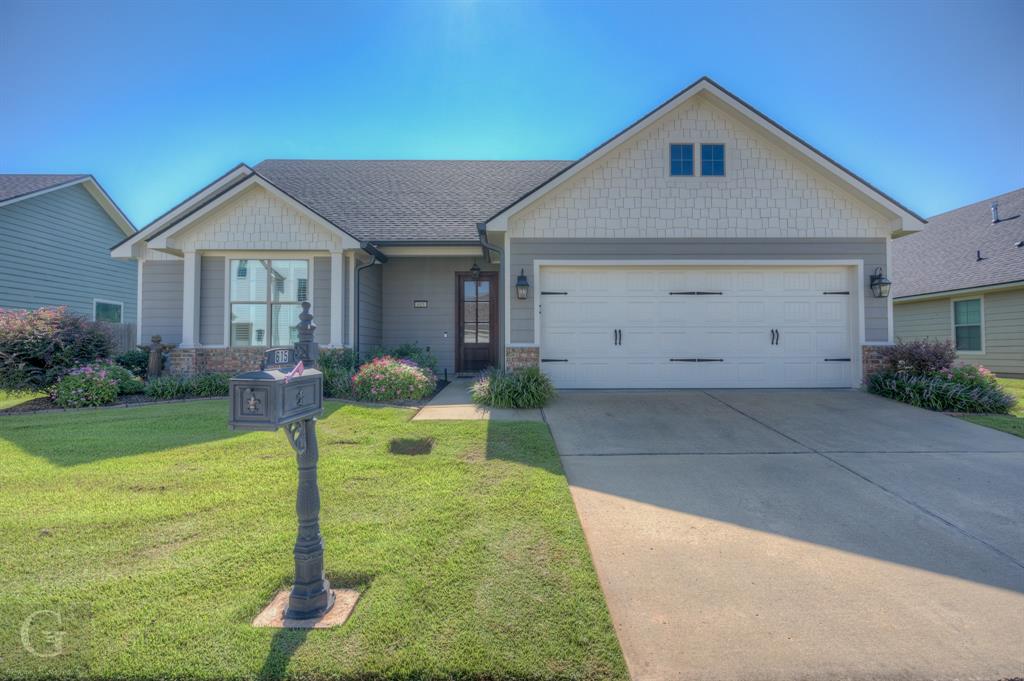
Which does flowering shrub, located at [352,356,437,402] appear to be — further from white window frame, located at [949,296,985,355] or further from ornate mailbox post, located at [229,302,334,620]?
white window frame, located at [949,296,985,355]

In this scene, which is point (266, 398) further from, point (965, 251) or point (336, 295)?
point (965, 251)

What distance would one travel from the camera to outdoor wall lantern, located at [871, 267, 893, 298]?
8.56 m

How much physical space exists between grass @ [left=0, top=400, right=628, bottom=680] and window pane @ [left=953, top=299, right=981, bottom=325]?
15.7 metres

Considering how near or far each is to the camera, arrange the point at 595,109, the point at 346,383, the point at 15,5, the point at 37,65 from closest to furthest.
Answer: the point at 346,383
the point at 15,5
the point at 37,65
the point at 595,109

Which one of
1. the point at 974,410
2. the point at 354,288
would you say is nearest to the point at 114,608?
the point at 354,288

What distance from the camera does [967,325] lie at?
1345 cm

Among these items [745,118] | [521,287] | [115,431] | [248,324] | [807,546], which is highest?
[745,118]

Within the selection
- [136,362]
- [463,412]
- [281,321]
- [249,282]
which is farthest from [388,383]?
[136,362]

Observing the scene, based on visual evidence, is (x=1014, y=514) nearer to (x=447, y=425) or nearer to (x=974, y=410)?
(x=974, y=410)

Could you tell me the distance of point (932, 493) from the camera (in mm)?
3980

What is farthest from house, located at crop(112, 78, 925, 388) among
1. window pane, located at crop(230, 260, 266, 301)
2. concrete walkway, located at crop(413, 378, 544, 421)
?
window pane, located at crop(230, 260, 266, 301)

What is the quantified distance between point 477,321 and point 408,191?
185 inches

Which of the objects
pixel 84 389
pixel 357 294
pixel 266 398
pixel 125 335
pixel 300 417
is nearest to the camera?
pixel 266 398

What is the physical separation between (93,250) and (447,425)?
16892 millimetres
